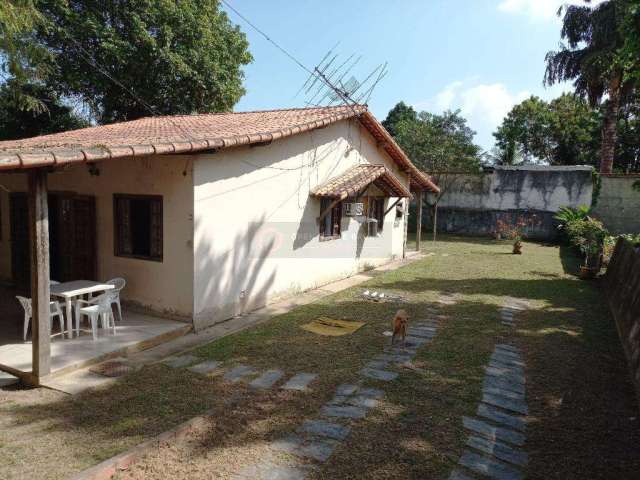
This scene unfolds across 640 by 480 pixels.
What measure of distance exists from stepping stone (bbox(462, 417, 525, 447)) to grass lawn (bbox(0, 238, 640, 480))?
117 millimetres

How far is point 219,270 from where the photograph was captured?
8.05m

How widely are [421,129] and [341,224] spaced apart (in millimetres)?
17616

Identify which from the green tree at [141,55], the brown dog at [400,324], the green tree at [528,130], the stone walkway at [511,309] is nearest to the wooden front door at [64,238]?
the brown dog at [400,324]

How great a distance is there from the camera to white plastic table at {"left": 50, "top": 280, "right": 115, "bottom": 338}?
673 cm

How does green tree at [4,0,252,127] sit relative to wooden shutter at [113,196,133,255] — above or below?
above

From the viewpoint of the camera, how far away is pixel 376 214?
48.1ft

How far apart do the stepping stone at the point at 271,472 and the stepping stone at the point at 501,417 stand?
87.4 inches

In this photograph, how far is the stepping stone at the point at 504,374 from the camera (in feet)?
19.4

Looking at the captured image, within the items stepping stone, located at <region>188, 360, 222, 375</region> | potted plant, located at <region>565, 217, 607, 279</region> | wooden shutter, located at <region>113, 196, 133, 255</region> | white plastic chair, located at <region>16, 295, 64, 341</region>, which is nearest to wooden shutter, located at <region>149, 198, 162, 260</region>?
wooden shutter, located at <region>113, 196, 133, 255</region>

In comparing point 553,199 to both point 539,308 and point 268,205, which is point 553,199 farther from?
point 268,205

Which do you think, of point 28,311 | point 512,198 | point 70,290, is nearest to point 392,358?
point 70,290

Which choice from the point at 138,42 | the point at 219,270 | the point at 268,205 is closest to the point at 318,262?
the point at 268,205

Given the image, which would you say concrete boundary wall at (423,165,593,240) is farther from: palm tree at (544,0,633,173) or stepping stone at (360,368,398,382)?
stepping stone at (360,368,398,382)

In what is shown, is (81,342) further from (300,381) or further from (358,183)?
(358,183)
